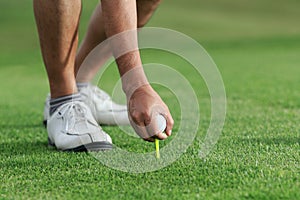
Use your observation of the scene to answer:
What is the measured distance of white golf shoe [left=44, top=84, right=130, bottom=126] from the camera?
306cm

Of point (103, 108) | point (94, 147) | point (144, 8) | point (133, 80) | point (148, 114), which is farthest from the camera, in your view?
point (103, 108)

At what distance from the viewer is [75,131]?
2477mm

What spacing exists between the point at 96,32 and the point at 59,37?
669 mm

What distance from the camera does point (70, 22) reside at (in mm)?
2506

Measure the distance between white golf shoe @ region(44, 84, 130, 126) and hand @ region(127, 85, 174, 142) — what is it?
1.03 metres

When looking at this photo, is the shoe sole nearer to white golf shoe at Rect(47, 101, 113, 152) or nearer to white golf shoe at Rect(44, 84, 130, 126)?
white golf shoe at Rect(47, 101, 113, 152)

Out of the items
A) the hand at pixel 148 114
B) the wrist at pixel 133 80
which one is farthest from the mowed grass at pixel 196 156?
the wrist at pixel 133 80

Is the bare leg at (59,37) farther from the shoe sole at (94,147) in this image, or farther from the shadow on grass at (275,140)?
the shadow on grass at (275,140)

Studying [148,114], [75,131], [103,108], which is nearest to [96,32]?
[103,108]

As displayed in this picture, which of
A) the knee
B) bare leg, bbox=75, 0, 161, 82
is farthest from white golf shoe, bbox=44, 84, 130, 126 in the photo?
the knee

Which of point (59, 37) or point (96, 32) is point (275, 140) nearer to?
point (59, 37)

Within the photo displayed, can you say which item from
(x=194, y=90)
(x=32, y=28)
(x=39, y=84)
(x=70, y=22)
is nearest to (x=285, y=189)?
(x=70, y=22)

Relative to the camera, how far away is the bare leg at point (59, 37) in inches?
97.0

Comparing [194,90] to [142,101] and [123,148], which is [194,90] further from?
[142,101]
